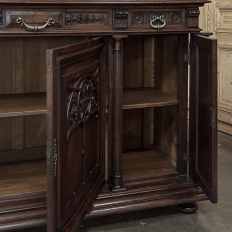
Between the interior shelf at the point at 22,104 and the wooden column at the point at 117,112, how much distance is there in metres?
0.30

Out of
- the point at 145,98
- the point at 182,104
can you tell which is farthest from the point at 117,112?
the point at 182,104

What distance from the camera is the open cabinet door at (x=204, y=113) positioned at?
170 cm

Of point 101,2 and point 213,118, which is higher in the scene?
point 101,2

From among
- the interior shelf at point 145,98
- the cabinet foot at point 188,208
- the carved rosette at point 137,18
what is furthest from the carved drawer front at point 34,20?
the cabinet foot at point 188,208

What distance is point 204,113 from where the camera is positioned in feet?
5.93

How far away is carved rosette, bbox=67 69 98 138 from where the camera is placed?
1457 mm

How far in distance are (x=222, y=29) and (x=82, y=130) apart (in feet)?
6.91

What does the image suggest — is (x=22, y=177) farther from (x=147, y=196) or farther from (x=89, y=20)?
(x=89, y=20)

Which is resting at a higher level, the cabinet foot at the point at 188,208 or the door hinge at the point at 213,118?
the door hinge at the point at 213,118

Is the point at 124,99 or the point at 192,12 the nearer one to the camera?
the point at 192,12

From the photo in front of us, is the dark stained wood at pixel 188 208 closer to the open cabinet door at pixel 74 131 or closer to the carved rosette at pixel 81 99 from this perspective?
the open cabinet door at pixel 74 131

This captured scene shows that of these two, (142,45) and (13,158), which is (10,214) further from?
(142,45)

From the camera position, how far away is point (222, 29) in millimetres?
3346

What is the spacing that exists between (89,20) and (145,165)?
78 cm
